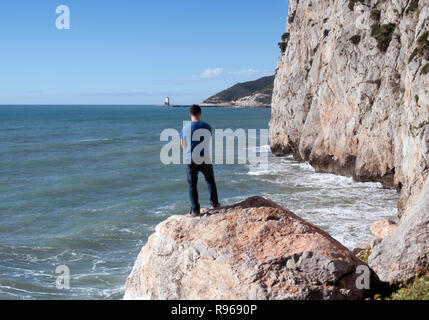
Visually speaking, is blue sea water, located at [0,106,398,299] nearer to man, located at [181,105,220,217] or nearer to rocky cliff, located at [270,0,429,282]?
rocky cliff, located at [270,0,429,282]

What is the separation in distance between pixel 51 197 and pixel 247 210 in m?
23.4

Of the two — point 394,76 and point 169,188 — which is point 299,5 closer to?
point 394,76

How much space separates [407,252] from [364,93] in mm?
23607

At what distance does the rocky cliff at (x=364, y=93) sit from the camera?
66.2 ft

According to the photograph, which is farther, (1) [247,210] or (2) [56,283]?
(2) [56,283]

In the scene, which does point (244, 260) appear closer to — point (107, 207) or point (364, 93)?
point (107, 207)

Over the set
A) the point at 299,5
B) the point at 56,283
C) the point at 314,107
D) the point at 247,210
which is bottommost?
the point at 56,283

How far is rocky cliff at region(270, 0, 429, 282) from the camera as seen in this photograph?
20188 millimetres

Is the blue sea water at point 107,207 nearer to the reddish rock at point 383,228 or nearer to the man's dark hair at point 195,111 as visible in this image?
the reddish rock at point 383,228

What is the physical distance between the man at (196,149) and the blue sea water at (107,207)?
7.32 metres

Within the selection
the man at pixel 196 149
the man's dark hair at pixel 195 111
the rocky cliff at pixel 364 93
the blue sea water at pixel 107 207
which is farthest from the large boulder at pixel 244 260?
the rocky cliff at pixel 364 93

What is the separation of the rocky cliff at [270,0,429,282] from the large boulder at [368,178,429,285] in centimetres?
959
